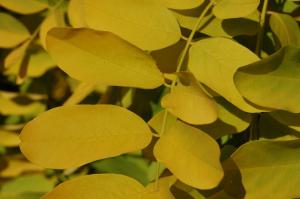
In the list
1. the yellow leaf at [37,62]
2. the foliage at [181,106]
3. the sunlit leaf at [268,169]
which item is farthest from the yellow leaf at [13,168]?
the sunlit leaf at [268,169]

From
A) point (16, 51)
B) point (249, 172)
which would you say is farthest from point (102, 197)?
point (16, 51)

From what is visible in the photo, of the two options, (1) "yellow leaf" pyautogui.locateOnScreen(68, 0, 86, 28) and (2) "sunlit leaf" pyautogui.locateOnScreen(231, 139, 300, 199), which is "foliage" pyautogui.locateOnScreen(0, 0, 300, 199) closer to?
(2) "sunlit leaf" pyautogui.locateOnScreen(231, 139, 300, 199)

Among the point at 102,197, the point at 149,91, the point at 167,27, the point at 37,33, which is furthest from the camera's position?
the point at 37,33

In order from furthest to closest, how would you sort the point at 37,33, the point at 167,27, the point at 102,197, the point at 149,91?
the point at 37,33, the point at 149,91, the point at 167,27, the point at 102,197

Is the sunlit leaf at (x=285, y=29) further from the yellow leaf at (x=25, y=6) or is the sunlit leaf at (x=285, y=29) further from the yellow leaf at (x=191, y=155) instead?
the yellow leaf at (x=25, y=6)

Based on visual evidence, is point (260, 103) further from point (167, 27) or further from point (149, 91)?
point (149, 91)

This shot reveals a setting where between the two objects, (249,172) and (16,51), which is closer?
(249,172)

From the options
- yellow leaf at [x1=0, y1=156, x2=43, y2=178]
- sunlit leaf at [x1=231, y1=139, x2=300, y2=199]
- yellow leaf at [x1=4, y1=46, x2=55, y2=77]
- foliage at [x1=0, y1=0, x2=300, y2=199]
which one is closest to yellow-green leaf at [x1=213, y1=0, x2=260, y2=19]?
foliage at [x1=0, y1=0, x2=300, y2=199]
